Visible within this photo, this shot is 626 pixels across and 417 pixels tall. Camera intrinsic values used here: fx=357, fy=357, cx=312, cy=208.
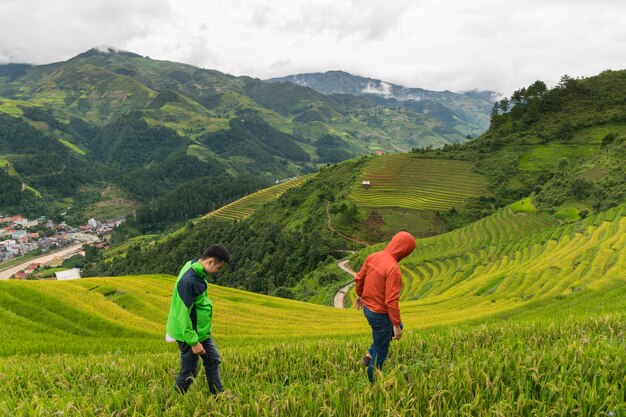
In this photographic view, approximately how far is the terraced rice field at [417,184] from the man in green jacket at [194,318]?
8095cm

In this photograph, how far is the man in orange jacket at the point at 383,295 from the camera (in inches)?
255

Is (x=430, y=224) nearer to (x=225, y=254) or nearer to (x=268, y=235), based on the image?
(x=268, y=235)

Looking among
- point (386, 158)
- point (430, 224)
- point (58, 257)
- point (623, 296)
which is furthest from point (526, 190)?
point (58, 257)

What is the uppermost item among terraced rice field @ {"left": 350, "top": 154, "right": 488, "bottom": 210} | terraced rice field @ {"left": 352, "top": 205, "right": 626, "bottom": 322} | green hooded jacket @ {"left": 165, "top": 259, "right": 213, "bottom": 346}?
terraced rice field @ {"left": 350, "top": 154, "right": 488, "bottom": 210}

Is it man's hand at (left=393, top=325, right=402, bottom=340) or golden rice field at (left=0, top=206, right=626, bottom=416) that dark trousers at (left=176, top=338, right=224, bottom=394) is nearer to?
golden rice field at (left=0, top=206, right=626, bottom=416)

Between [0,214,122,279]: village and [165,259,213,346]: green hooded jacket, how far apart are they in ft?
456

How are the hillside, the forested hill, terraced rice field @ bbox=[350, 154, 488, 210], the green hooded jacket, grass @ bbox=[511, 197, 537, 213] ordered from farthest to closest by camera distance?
terraced rice field @ bbox=[350, 154, 488, 210]
the hillside
grass @ bbox=[511, 197, 537, 213]
the forested hill
the green hooded jacket

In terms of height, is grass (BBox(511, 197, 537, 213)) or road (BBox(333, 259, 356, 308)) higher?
grass (BBox(511, 197, 537, 213))

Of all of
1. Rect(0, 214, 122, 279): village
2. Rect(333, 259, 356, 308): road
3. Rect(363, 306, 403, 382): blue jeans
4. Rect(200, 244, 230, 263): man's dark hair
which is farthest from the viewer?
Rect(0, 214, 122, 279): village

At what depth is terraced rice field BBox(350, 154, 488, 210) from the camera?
3398 inches

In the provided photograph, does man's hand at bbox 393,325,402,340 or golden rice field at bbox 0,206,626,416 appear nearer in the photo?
golden rice field at bbox 0,206,626,416

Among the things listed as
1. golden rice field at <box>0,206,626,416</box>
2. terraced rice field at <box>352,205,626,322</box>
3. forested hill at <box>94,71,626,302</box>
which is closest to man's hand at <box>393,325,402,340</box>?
golden rice field at <box>0,206,626,416</box>

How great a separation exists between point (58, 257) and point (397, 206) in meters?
147

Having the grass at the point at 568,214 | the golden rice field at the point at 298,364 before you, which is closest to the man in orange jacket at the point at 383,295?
the golden rice field at the point at 298,364
